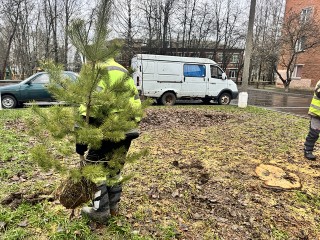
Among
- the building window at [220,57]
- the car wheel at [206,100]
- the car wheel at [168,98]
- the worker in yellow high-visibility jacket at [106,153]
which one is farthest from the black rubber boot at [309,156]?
the building window at [220,57]

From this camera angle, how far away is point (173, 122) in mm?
8078

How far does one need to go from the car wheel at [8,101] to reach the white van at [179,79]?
16.3 feet

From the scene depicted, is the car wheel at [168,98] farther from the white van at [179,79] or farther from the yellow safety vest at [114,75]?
the yellow safety vest at [114,75]

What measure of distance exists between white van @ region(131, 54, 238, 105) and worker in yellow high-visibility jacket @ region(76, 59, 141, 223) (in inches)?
352

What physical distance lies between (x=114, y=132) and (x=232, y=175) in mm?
2513

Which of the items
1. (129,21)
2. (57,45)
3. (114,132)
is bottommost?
(114,132)

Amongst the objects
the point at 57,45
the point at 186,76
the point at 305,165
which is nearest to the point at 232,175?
the point at 305,165

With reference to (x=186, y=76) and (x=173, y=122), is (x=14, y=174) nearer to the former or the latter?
(x=173, y=122)

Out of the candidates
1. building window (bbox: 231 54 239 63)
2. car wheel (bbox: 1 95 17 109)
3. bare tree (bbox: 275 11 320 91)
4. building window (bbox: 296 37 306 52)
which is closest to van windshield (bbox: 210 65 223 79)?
car wheel (bbox: 1 95 17 109)

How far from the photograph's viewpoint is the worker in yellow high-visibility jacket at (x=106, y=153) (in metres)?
2.13

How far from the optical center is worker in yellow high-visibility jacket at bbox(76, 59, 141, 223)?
213cm

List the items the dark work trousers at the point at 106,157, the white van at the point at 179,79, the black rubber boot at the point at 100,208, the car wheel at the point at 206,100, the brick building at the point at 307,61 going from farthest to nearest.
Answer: the brick building at the point at 307,61 < the car wheel at the point at 206,100 < the white van at the point at 179,79 < the black rubber boot at the point at 100,208 < the dark work trousers at the point at 106,157

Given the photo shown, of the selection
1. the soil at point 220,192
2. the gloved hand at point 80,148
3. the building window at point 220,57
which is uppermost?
the building window at point 220,57

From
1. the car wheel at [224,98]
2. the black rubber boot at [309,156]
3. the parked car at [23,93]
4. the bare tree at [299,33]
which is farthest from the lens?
the bare tree at [299,33]
